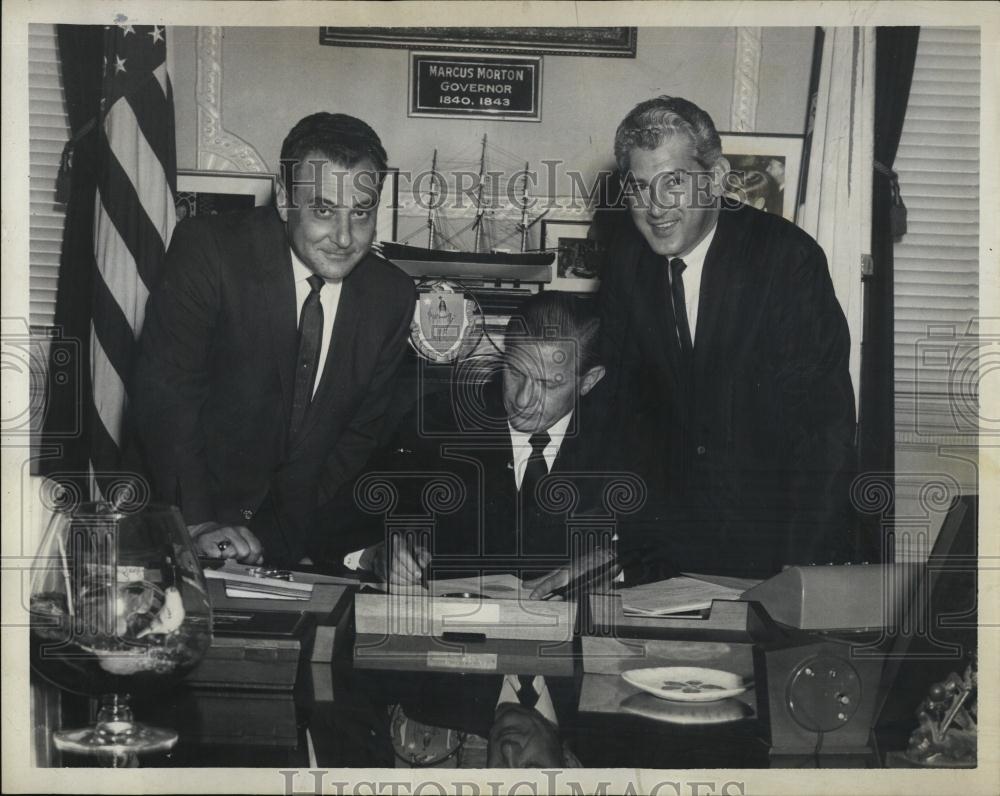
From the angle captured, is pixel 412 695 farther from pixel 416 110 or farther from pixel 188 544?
pixel 416 110

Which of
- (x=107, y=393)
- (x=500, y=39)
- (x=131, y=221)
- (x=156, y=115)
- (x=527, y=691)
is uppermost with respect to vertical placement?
(x=500, y=39)

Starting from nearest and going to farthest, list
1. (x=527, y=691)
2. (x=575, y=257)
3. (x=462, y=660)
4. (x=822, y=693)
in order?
(x=822, y=693) → (x=527, y=691) → (x=462, y=660) → (x=575, y=257)

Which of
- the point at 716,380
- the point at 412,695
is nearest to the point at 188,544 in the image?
the point at 412,695

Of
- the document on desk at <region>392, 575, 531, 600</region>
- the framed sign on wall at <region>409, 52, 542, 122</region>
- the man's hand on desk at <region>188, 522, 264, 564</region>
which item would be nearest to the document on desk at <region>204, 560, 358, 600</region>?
the man's hand on desk at <region>188, 522, 264, 564</region>

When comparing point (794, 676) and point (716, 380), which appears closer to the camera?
point (794, 676)

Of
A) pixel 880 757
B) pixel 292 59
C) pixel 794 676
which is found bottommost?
pixel 880 757

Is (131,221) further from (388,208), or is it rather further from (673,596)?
(673,596)

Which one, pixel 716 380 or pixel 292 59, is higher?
pixel 292 59

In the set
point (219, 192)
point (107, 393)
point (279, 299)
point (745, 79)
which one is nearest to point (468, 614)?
point (279, 299)

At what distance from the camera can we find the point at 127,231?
2.29 m

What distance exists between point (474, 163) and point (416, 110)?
6.0 inches

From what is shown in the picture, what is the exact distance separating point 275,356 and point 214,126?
468 mm

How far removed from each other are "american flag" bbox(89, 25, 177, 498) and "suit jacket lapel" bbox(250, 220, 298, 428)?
0.19 m

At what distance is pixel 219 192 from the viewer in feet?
7.47
